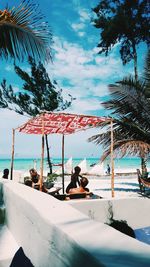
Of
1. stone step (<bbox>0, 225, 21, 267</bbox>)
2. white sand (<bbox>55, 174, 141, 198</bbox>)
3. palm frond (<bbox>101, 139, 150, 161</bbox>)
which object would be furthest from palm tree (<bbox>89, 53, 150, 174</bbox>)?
stone step (<bbox>0, 225, 21, 267</bbox>)

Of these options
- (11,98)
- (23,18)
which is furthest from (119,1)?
(23,18)

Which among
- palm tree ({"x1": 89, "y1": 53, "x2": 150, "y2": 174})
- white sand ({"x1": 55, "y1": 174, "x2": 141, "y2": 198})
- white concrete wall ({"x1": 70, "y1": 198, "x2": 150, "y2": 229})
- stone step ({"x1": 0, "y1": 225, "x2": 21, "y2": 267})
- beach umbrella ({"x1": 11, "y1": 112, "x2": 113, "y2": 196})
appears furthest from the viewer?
white sand ({"x1": 55, "y1": 174, "x2": 141, "y2": 198})

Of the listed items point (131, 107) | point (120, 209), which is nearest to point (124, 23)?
point (131, 107)

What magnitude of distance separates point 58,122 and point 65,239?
5.45 metres

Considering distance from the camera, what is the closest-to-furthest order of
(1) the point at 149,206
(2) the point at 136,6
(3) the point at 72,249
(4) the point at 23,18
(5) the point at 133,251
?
1. (5) the point at 133,251
2. (3) the point at 72,249
3. (4) the point at 23,18
4. (1) the point at 149,206
5. (2) the point at 136,6

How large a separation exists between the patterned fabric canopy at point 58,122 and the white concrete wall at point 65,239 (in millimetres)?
2919

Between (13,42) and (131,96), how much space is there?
6.54m

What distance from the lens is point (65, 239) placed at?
6.22ft

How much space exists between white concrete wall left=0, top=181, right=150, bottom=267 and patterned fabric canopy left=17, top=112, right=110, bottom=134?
2919 millimetres

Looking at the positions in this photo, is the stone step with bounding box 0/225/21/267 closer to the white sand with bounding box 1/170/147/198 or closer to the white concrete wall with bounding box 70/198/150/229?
the white concrete wall with bounding box 70/198/150/229

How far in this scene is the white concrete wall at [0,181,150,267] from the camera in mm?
1488

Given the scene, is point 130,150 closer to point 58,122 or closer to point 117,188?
point 58,122

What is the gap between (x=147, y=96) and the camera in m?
10.6

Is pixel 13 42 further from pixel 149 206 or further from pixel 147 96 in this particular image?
pixel 147 96
